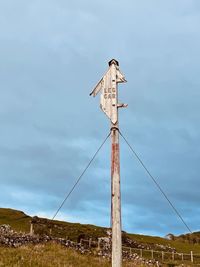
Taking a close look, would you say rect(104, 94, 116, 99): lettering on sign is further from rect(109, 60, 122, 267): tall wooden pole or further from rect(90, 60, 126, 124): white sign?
rect(109, 60, 122, 267): tall wooden pole

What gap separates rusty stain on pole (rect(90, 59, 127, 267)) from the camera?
273 inches

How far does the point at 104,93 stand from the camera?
753 cm

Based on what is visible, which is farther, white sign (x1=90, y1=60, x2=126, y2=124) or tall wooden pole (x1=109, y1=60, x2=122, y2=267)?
white sign (x1=90, y1=60, x2=126, y2=124)

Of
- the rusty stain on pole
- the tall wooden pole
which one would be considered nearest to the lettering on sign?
the rusty stain on pole

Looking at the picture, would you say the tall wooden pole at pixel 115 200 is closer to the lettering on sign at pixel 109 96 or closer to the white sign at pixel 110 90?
the white sign at pixel 110 90

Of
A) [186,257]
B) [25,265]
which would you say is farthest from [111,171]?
[186,257]

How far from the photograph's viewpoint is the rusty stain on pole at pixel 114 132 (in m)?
6.94

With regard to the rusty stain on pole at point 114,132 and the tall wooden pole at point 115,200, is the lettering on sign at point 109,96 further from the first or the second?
the tall wooden pole at point 115,200

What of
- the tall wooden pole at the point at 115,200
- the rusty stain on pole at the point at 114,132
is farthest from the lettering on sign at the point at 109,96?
the tall wooden pole at the point at 115,200

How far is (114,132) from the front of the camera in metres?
7.27

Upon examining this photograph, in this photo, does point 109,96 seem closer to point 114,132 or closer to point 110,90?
point 110,90

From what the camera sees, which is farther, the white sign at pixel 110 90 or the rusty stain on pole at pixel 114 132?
the white sign at pixel 110 90

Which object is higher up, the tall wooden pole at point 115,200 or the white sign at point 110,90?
the white sign at point 110,90

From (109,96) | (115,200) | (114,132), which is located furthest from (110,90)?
(115,200)
